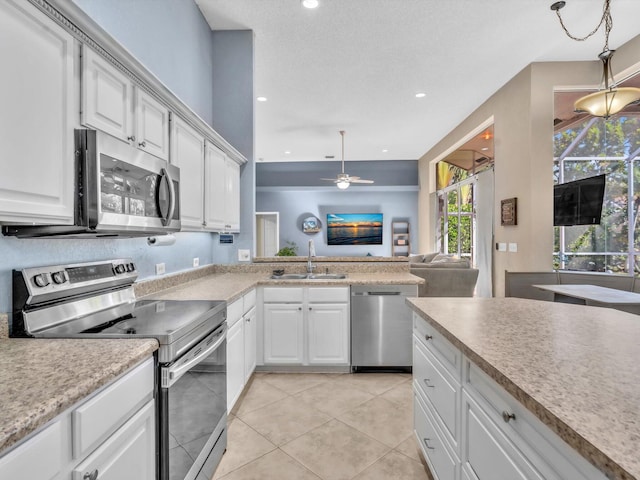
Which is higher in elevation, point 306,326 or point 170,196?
point 170,196

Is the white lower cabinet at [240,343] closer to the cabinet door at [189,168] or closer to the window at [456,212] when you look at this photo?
the cabinet door at [189,168]

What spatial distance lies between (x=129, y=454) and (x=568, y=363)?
4.50ft

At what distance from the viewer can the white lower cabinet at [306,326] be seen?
9.79 ft

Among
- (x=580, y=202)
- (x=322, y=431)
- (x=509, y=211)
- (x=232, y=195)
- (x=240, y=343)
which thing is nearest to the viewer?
(x=322, y=431)

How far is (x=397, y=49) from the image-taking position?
3.59m

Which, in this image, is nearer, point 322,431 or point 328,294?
point 322,431

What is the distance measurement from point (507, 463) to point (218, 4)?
144 inches

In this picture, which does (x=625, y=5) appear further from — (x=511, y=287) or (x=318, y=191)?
(x=318, y=191)

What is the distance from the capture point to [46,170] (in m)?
1.12

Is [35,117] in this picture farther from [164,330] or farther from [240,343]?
[240,343]

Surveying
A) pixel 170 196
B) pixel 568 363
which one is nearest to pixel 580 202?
pixel 568 363

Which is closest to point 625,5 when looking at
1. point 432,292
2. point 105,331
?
point 432,292

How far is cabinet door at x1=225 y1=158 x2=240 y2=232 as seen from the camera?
3.01m

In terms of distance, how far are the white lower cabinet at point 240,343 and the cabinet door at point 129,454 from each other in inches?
36.8
